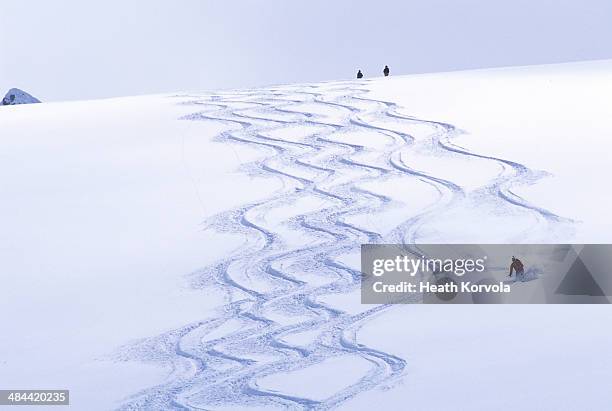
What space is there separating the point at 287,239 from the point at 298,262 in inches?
18.6

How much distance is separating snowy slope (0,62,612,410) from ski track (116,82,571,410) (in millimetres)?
17

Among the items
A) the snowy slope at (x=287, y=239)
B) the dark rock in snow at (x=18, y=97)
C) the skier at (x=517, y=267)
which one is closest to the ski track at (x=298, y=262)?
the snowy slope at (x=287, y=239)

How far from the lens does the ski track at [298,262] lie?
5.01m

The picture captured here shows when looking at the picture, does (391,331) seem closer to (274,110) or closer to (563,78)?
(274,110)

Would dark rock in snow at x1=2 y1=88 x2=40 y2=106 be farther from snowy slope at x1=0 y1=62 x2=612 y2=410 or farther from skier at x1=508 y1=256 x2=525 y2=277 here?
skier at x1=508 y1=256 x2=525 y2=277

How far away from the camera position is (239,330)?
5.62 metres

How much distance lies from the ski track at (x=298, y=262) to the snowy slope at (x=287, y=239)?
0.02 metres

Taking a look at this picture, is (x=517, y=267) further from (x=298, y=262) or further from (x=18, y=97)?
(x=18, y=97)

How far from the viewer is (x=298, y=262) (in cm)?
662

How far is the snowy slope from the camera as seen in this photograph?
5.00 meters

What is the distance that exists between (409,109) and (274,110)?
1.52 metres

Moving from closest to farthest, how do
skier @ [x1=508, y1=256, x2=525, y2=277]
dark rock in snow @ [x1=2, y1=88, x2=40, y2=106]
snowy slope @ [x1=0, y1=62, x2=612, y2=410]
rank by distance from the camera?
snowy slope @ [x1=0, y1=62, x2=612, y2=410] < skier @ [x1=508, y1=256, x2=525, y2=277] < dark rock in snow @ [x1=2, y1=88, x2=40, y2=106]

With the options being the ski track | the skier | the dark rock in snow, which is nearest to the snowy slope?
the ski track

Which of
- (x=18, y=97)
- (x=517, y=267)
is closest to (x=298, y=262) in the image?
(x=517, y=267)
